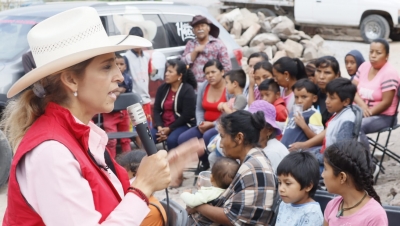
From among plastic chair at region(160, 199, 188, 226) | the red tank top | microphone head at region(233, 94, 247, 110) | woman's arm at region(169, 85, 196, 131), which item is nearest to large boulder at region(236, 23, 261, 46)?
woman's arm at region(169, 85, 196, 131)

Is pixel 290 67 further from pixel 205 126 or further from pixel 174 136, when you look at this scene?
pixel 174 136

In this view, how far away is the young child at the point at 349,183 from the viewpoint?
3658 millimetres

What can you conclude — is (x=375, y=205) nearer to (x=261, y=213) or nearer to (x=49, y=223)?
(x=261, y=213)

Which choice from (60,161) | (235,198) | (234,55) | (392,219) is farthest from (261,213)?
(234,55)

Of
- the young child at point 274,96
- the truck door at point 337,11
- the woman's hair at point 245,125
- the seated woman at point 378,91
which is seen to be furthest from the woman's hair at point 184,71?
the truck door at point 337,11

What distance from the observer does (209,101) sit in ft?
24.9

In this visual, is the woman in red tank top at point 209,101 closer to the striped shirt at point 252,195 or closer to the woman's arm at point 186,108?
the woman's arm at point 186,108

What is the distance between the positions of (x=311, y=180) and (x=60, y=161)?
239cm

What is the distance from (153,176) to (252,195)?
7.11 feet

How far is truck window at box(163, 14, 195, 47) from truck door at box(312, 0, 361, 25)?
8.82 metres

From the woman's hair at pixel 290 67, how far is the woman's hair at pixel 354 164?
302 centimetres

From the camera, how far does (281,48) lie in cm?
1489

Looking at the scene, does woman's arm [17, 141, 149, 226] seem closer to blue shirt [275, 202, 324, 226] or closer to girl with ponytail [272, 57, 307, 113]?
blue shirt [275, 202, 324, 226]

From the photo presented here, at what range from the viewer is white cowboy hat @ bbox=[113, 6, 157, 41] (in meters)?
8.27
